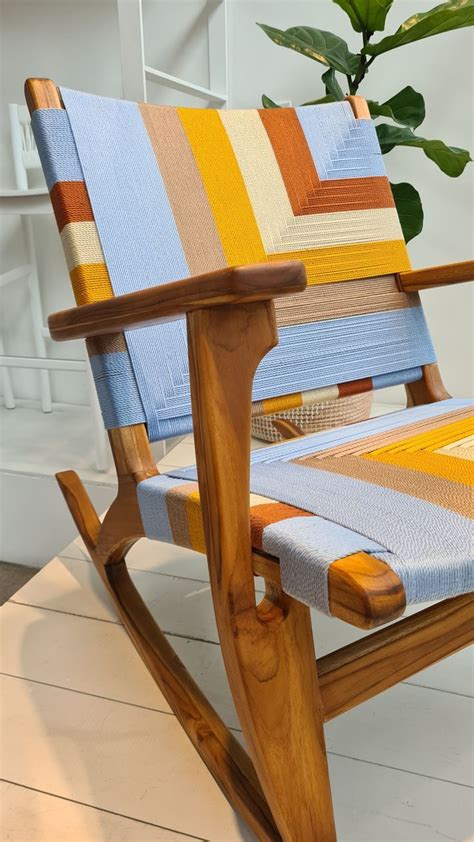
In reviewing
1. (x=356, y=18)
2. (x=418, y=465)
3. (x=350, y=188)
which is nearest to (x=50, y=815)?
(x=418, y=465)

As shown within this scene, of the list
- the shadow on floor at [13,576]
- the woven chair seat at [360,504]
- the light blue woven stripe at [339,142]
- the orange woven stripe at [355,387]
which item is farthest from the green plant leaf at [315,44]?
the shadow on floor at [13,576]

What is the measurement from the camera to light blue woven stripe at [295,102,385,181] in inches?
36.4

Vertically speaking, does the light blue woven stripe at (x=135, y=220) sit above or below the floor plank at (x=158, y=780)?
above

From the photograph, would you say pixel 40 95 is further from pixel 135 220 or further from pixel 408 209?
pixel 408 209

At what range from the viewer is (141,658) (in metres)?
0.79

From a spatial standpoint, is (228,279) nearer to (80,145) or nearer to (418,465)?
(418,465)

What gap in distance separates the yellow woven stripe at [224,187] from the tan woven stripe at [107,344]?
0.19m

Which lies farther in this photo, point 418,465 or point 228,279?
point 418,465

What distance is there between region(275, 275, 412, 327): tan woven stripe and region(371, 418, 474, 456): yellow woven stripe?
24 centimetres

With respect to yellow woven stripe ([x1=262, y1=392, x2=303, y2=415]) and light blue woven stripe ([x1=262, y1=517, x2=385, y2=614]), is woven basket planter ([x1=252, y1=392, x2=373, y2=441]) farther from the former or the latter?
light blue woven stripe ([x1=262, y1=517, x2=385, y2=614])

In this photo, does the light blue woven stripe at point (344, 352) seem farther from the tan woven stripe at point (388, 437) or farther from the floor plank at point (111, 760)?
the floor plank at point (111, 760)

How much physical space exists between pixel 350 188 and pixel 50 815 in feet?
2.60

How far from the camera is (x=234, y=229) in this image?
852mm

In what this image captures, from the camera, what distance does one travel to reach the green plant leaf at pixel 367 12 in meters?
1.27
